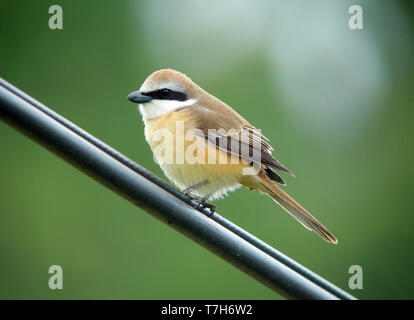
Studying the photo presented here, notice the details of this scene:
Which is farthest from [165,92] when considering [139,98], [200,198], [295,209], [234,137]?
[295,209]

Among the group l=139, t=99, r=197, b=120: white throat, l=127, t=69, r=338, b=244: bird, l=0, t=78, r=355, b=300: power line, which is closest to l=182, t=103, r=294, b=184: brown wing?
l=127, t=69, r=338, b=244: bird

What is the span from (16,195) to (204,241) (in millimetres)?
4702

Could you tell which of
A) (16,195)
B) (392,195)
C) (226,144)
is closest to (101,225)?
(16,195)

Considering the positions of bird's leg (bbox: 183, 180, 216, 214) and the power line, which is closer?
the power line

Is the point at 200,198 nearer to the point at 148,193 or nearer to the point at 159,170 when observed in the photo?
the point at 148,193

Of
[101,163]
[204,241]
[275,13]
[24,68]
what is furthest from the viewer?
[275,13]

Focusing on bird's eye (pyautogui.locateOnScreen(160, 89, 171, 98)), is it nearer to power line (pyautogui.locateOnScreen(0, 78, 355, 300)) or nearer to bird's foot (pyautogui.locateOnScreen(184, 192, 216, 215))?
bird's foot (pyautogui.locateOnScreen(184, 192, 216, 215))

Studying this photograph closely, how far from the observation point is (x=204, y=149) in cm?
309

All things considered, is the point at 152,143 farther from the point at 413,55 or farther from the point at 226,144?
the point at 413,55

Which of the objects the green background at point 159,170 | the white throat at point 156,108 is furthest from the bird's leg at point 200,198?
the green background at point 159,170

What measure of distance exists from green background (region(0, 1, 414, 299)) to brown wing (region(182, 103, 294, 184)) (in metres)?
1.72

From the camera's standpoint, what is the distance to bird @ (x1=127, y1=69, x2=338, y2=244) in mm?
3072

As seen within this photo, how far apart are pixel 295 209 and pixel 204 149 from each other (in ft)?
2.04

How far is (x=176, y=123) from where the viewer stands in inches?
126
